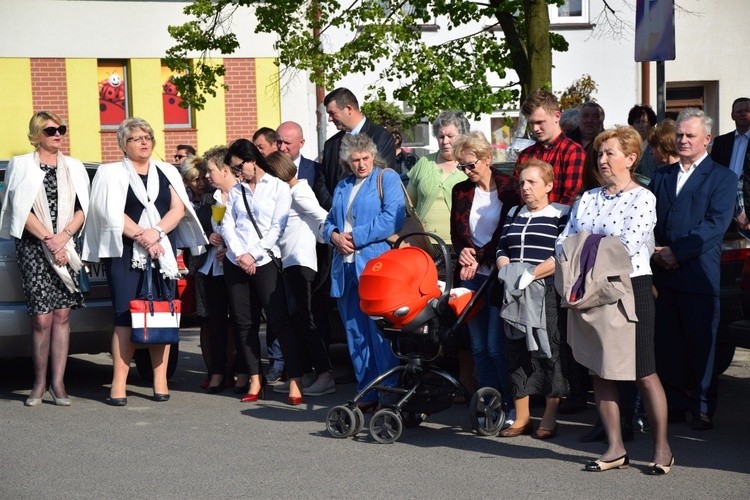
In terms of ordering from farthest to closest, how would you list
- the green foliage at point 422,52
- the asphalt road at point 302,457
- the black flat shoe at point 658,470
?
the green foliage at point 422,52, the black flat shoe at point 658,470, the asphalt road at point 302,457

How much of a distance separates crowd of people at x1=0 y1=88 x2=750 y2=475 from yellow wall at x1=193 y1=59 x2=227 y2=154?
48.2ft

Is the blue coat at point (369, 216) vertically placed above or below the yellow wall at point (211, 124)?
below

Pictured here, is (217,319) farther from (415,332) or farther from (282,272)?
(415,332)

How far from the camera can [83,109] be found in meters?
24.1

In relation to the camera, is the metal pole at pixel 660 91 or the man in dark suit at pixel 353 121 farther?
the metal pole at pixel 660 91

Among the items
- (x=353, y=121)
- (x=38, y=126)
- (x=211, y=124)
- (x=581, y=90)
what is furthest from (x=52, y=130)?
(x=581, y=90)

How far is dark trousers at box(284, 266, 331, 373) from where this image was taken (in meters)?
9.07

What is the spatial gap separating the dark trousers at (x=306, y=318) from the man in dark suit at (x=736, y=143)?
3.76 metres

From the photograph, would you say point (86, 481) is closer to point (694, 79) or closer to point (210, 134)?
point (210, 134)

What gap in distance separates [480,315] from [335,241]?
1187mm

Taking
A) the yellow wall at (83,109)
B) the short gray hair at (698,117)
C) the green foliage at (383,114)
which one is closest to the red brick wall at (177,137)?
the yellow wall at (83,109)

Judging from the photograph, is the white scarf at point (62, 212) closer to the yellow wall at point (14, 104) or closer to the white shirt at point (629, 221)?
the white shirt at point (629, 221)

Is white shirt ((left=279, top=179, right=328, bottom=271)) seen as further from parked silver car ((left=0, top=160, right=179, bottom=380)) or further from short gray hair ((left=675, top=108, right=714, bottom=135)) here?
short gray hair ((left=675, top=108, right=714, bottom=135))

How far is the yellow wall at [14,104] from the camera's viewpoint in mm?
23547
